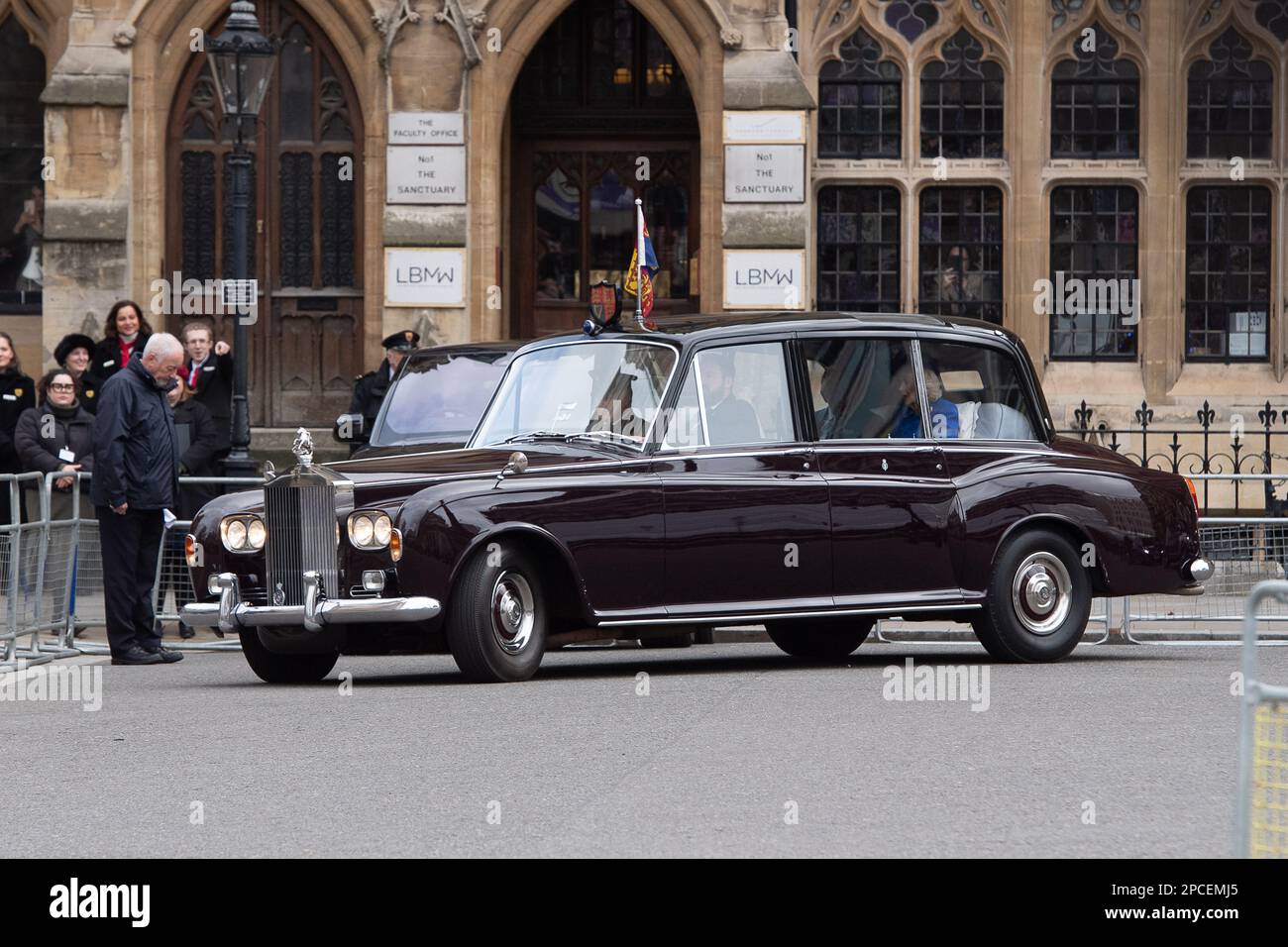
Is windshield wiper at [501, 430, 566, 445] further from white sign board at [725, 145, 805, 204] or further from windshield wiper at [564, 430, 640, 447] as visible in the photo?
white sign board at [725, 145, 805, 204]

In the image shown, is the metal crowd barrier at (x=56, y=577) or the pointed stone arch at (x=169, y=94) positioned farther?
the pointed stone arch at (x=169, y=94)

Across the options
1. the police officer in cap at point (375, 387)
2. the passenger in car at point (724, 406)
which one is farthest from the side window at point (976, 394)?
the police officer in cap at point (375, 387)

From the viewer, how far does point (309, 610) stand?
10.7m

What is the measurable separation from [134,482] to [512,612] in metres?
3.12

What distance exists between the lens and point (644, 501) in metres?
11.3

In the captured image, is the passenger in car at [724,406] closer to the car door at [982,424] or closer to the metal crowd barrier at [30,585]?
the car door at [982,424]

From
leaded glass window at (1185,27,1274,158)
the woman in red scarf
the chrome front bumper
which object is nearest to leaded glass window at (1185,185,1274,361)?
leaded glass window at (1185,27,1274,158)

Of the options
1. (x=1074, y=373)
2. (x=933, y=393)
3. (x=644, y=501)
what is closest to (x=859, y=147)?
(x=1074, y=373)

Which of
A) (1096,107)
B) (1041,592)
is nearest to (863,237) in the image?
(1096,107)

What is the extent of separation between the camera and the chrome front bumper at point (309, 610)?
10.5 meters

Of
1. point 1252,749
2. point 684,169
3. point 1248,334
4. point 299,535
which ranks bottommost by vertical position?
point 1252,749

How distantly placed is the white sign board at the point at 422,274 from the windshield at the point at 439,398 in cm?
519

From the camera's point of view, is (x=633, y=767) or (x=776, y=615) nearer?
(x=633, y=767)

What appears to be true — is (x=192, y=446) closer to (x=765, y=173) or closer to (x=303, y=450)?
(x=303, y=450)
